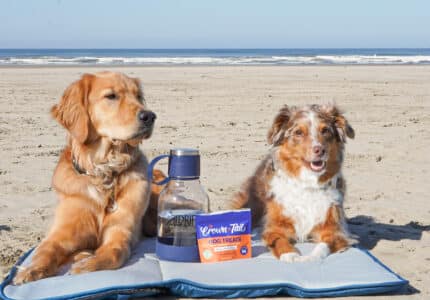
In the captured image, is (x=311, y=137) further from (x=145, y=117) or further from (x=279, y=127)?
(x=145, y=117)

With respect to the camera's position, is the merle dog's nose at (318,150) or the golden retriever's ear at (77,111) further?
the merle dog's nose at (318,150)

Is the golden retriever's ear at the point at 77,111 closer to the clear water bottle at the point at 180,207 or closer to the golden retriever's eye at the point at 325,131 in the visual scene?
the clear water bottle at the point at 180,207

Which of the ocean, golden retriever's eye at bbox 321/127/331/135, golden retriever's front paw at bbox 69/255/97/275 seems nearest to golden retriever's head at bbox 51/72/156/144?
golden retriever's front paw at bbox 69/255/97/275

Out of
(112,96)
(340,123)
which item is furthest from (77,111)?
(340,123)

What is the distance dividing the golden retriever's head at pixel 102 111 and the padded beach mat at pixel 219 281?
1.08m

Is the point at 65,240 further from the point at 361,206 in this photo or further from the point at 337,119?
the point at 361,206

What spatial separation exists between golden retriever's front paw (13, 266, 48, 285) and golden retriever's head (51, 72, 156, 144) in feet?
3.87

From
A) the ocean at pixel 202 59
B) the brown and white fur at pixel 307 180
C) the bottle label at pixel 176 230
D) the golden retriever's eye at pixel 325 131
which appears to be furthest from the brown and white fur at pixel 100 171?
the ocean at pixel 202 59

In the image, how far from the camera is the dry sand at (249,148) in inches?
255

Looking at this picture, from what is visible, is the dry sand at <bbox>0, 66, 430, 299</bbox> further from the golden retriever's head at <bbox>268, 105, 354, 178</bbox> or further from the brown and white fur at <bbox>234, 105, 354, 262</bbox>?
the golden retriever's head at <bbox>268, 105, 354, 178</bbox>

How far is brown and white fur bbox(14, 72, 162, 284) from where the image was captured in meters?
5.26

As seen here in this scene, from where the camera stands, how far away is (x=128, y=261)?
5.21 metres

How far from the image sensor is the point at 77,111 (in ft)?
17.6

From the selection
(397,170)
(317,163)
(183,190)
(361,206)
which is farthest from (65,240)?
(397,170)
